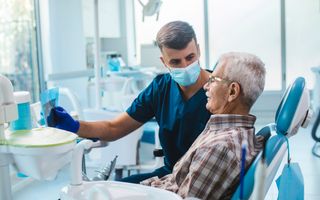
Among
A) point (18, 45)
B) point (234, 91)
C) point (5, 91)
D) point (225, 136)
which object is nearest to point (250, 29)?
point (18, 45)

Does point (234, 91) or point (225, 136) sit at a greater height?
point (234, 91)

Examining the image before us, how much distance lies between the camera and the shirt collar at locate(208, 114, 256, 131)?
133cm

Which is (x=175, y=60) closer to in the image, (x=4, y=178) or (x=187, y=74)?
(x=187, y=74)

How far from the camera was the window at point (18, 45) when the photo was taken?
11.3 ft

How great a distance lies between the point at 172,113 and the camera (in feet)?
5.60

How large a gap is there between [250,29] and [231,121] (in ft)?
14.9

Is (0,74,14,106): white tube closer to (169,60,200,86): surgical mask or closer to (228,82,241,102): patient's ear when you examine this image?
(228,82,241,102): patient's ear

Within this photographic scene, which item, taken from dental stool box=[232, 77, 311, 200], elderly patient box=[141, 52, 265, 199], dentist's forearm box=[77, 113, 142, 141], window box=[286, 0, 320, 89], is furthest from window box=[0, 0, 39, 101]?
window box=[286, 0, 320, 89]

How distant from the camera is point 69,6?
3988 mm

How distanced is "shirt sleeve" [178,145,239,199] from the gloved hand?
22.6 inches

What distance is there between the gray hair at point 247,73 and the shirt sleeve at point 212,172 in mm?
230

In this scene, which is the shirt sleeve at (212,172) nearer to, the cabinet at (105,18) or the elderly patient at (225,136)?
the elderly patient at (225,136)

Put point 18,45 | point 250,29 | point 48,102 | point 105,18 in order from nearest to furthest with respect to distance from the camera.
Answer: point 48,102, point 18,45, point 105,18, point 250,29

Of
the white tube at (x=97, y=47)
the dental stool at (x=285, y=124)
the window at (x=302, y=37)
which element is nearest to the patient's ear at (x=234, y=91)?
the dental stool at (x=285, y=124)
